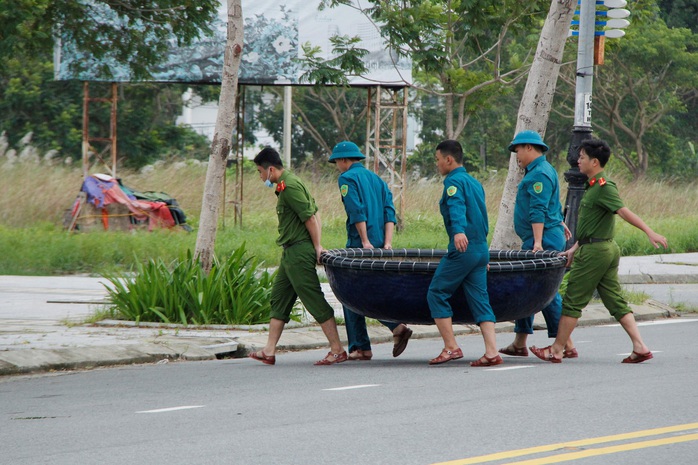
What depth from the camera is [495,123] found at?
45.0 meters

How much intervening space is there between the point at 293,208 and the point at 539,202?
2.24 m

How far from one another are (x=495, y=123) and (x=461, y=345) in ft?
112

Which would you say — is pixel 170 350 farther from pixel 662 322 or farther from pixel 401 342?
pixel 662 322

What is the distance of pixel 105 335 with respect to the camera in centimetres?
1143

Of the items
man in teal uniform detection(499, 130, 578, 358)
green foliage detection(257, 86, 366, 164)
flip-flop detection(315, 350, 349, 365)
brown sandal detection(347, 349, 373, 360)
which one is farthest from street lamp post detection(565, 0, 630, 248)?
green foliage detection(257, 86, 366, 164)

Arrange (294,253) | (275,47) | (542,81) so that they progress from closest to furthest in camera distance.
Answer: (294,253) → (542,81) → (275,47)

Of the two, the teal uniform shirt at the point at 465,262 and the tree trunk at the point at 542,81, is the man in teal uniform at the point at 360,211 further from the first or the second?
the tree trunk at the point at 542,81

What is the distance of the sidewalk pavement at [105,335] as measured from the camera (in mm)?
10125

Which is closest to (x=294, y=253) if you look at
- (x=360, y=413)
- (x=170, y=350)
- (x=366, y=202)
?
(x=366, y=202)

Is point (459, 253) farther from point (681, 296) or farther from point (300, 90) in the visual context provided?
point (300, 90)

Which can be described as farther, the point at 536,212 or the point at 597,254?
the point at 536,212

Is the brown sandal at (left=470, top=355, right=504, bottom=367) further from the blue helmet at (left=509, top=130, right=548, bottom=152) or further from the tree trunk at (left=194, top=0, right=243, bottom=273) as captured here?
the tree trunk at (left=194, top=0, right=243, bottom=273)

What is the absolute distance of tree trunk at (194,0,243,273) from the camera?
12.4m

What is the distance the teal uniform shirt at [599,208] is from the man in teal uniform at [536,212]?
583 millimetres
